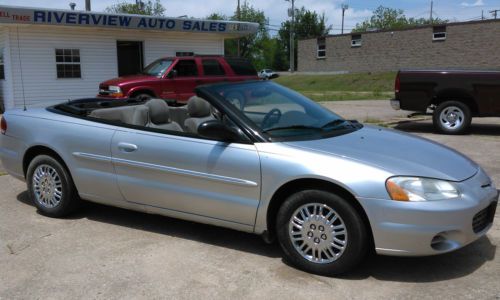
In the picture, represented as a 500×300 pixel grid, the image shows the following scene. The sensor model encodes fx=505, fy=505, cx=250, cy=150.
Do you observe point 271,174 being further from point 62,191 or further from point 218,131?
point 62,191

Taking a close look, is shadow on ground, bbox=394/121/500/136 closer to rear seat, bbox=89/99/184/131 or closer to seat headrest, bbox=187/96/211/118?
seat headrest, bbox=187/96/211/118

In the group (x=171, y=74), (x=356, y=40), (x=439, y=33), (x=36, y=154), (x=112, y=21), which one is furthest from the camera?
(x=356, y=40)

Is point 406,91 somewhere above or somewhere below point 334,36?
below

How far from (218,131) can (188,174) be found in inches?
19.3

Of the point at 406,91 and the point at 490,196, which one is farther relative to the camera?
the point at 406,91

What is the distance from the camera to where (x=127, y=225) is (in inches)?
195

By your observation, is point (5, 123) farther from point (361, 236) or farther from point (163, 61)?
point (163, 61)

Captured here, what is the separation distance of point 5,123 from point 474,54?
37242 millimetres

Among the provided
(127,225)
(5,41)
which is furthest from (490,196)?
(5,41)

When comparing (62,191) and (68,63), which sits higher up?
(68,63)

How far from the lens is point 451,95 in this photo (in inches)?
435

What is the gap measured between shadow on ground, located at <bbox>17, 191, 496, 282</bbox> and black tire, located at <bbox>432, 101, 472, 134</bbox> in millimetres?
6971

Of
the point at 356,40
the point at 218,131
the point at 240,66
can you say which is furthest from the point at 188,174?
the point at 356,40

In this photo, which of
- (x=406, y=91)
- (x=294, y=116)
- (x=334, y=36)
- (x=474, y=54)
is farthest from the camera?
(x=334, y=36)
